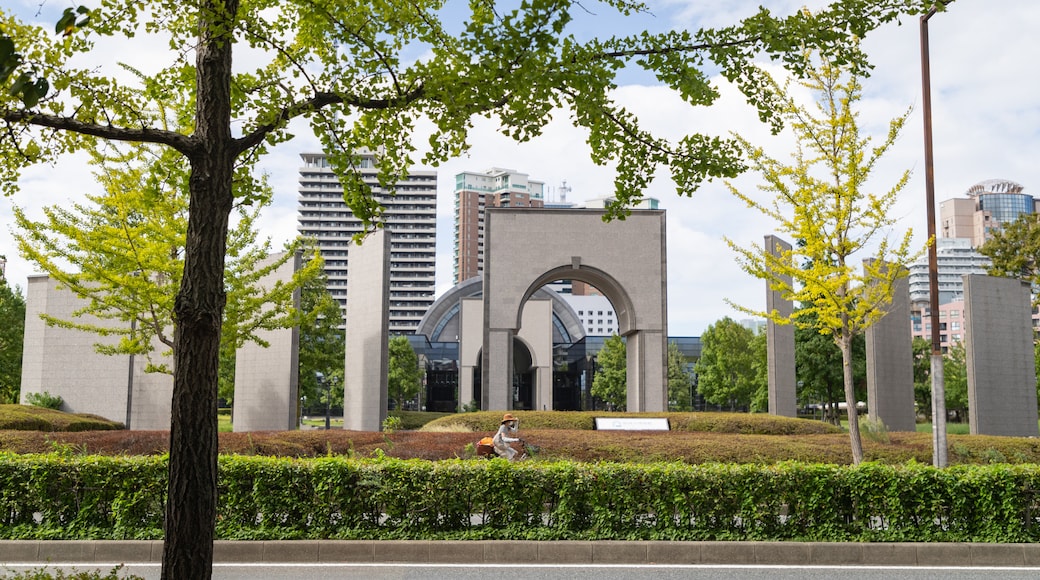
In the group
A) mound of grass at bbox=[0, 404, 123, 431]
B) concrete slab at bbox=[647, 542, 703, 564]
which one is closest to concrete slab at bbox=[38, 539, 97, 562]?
concrete slab at bbox=[647, 542, 703, 564]

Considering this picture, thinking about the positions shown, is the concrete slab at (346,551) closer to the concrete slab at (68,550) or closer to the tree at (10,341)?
the concrete slab at (68,550)

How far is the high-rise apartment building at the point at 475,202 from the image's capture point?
16325cm

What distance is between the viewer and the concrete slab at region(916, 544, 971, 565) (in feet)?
29.6

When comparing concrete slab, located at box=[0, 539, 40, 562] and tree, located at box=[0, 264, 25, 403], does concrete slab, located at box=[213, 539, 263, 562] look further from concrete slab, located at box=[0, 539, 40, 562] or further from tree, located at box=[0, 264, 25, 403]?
tree, located at box=[0, 264, 25, 403]

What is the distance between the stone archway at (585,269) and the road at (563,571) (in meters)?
19.6

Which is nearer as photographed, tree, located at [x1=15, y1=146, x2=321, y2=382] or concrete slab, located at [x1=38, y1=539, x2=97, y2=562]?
concrete slab, located at [x1=38, y1=539, x2=97, y2=562]

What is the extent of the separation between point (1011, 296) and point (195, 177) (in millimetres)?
27319

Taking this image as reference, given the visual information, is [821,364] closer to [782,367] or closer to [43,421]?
[782,367]

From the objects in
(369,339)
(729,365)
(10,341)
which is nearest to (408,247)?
(729,365)

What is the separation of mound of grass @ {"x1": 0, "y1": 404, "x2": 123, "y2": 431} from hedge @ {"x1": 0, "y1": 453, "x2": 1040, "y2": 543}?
35.2 feet

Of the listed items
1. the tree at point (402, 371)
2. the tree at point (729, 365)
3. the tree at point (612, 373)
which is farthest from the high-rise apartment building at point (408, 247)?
the tree at point (729, 365)

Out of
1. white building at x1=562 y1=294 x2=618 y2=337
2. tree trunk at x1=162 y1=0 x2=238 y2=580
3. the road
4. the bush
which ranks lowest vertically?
the road

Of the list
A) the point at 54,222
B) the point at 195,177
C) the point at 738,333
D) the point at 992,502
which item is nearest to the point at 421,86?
the point at 195,177

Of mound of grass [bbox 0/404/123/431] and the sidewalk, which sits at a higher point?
mound of grass [bbox 0/404/123/431]
